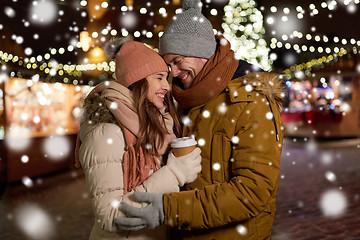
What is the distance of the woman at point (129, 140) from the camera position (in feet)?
6.22

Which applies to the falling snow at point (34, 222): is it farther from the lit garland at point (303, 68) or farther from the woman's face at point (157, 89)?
the lit garland at point (303, 68)

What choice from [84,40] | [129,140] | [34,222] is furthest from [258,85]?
[84,40]

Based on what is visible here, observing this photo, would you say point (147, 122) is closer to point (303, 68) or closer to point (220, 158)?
point (220, 158)

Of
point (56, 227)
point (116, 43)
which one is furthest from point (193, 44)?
point (56, 227)

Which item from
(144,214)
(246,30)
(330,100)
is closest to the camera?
(144,214)

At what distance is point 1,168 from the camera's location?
8195 millimetres

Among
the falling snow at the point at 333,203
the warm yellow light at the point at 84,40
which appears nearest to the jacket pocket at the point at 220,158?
the falling snow at the point at 333,203

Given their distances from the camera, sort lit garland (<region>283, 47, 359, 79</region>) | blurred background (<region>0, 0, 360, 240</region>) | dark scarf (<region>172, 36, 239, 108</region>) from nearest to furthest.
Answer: dark scarf (<region>172, 36, 239, 108</region>)
blurred background (<region>0, 0, 360, 240</region>)
lit garland (<region>283, 47, 359, 79</region>)

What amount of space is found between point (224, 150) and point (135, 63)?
740 millimetres

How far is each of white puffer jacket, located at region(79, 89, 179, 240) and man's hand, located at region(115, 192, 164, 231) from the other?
0.19ft

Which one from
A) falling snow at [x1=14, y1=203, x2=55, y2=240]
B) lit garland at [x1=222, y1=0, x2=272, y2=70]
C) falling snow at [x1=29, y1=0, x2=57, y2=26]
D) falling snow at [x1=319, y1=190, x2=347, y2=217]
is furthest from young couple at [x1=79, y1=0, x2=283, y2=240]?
lit garland at [x1=222, y1=0, x2=272, y2=70]

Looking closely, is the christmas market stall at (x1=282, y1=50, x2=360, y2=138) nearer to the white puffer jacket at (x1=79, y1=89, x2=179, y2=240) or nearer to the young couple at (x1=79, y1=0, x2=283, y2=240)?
the young couple at (x1=79, y1=0, x2=283, y2=240)

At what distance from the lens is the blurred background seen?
20.0ft

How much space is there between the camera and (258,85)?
6.38ft
